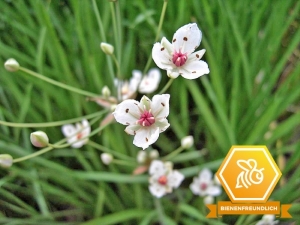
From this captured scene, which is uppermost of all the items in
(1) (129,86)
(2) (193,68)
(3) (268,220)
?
(1) (129,86)

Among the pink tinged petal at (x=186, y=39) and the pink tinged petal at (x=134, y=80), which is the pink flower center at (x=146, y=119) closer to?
the pink tinged petal at (x=186, y=39)

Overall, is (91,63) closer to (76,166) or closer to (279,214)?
(76,166)

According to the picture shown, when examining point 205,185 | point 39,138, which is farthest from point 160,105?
point 205,185

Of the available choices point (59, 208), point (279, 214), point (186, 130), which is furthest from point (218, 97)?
point (59, 208)

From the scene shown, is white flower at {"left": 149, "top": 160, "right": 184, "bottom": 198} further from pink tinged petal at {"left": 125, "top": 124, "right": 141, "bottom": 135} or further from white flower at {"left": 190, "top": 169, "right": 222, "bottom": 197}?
pink tinged petal at {"left": 125, "top": 124, "right": 141, "bottom": 135}

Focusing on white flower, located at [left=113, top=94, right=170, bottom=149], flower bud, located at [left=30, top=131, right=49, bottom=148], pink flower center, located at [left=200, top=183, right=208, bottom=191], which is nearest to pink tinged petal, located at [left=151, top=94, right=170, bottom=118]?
white flower, located at [left=113, top=94, right=170, bottom=149]

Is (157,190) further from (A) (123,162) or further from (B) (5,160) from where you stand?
(B) (5,160)
